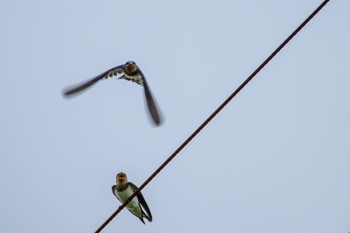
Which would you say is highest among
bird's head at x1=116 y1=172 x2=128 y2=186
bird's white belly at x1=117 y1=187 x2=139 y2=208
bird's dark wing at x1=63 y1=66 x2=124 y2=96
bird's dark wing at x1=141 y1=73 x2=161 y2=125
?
bird's dark wing at x1=63 y1=66 x2=124 y2=96

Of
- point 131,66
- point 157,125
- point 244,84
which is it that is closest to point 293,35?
point 244,84

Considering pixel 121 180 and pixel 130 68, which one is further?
pixel 121 180

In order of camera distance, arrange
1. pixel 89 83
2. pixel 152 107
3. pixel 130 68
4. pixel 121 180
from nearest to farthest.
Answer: pixel 152 107, pixel 89 83, pixel 130 68, pixel 121 180

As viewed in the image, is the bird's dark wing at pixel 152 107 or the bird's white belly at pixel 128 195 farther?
the bird's white belly at pixel 128 195

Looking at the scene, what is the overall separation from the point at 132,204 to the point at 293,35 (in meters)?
4.31

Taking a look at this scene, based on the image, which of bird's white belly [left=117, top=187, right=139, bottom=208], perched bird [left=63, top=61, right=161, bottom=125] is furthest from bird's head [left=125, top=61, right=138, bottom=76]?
bird's white belly [left=117, top=187, right=139, bottom=208]

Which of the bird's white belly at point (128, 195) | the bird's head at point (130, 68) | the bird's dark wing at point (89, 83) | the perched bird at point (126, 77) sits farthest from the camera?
the bird's white belly at point (128, 195)

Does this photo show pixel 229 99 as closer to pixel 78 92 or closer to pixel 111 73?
pixel 78 92

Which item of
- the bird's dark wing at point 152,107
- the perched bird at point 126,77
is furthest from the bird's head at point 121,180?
the bird's dark wing at point 152,107

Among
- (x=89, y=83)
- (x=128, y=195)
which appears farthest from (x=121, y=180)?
(x=89, y=83)

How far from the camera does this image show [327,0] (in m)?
3.42

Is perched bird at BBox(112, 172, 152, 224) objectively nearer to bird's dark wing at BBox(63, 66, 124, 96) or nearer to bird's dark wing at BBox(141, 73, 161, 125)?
bird's dark wing at BBox(63, 66, 124, 96)

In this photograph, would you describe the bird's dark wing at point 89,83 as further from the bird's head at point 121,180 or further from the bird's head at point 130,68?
the bird's head at point 121,180

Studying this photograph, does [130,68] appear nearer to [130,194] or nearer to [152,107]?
[130,194]
